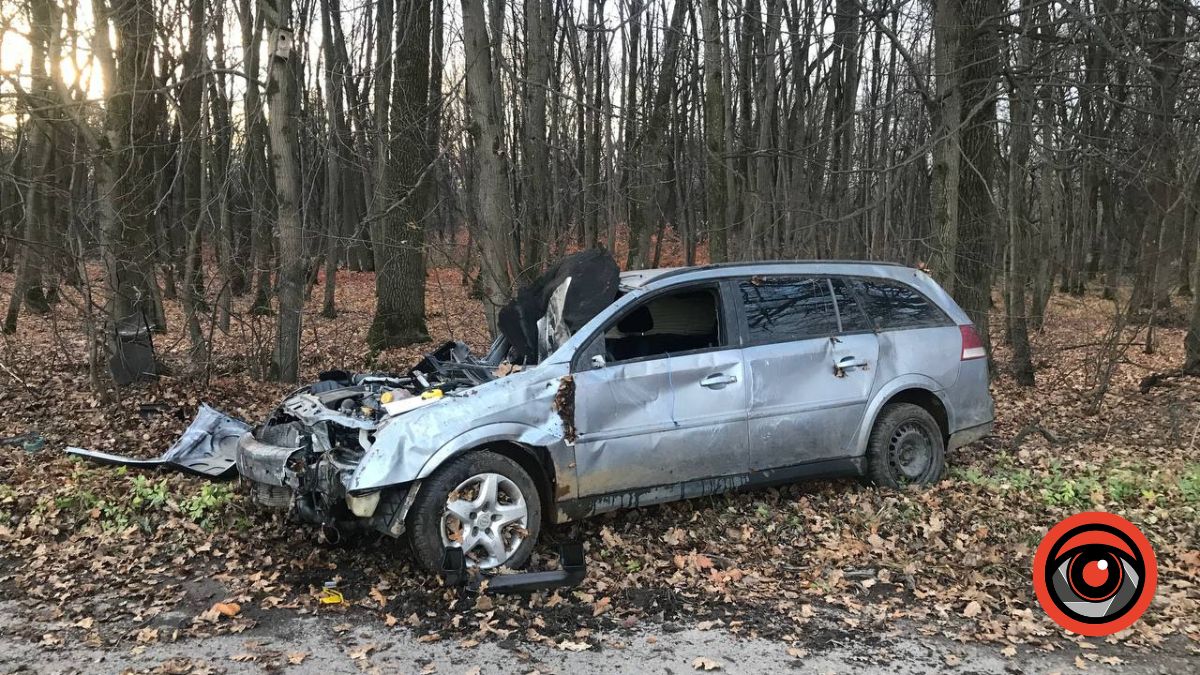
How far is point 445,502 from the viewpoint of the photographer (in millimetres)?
4527

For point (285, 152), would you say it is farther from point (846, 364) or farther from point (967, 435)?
point (967, 435)

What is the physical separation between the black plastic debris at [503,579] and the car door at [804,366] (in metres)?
1.65

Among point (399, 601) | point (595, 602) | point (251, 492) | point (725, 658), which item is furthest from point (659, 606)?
point (251, 492)

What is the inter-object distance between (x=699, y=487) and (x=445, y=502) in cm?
175

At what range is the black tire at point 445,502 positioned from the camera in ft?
14.7

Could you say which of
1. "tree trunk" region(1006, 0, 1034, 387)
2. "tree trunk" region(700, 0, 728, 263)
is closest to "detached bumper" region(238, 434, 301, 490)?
"tree trunk" region(1006, 0, 1034, 387)

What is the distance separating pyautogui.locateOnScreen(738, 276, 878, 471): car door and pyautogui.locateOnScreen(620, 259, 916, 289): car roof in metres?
0.09

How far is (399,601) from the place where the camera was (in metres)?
4.38

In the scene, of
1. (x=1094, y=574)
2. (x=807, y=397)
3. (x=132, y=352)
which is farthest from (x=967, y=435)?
(x=132, y=352)

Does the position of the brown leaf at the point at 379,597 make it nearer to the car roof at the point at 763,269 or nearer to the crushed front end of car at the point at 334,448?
the crushed front end of car at the point at 334,448

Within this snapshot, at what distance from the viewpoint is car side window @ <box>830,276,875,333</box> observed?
6.16 metres

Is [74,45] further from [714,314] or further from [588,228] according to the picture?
[588,228]

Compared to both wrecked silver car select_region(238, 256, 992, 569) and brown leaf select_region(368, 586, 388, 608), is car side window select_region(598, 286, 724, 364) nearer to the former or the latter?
wrecked silver car select_region(238, 256, 992, 569)

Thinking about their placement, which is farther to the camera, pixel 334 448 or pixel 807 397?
pixel 807 397
